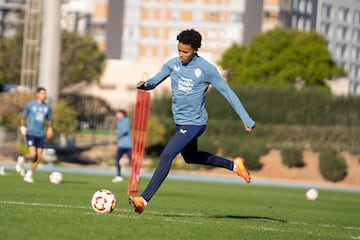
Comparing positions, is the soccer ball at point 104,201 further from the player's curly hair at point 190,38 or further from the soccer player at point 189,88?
the player's curly hair at point 190,38

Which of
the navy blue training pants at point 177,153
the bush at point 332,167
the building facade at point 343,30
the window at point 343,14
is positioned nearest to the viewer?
the navy blue training pants at point 177,153

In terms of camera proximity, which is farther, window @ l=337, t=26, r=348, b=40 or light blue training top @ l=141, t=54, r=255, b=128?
window @ l=337, t=26, r=348, b=40

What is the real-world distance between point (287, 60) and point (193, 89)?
8465 cm

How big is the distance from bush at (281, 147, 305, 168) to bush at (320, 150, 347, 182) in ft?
6.93

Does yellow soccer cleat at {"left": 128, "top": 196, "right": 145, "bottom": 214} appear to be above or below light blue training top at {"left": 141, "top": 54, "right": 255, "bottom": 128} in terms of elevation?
below

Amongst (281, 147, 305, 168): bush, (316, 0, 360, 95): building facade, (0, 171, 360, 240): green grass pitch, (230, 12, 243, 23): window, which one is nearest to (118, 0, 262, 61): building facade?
(230, 12, 243, 23): window

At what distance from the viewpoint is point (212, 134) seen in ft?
193

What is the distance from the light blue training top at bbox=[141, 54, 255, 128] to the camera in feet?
47.8

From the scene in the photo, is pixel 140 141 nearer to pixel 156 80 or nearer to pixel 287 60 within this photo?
pixel 156 80

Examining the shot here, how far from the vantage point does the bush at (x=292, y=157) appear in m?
52.8

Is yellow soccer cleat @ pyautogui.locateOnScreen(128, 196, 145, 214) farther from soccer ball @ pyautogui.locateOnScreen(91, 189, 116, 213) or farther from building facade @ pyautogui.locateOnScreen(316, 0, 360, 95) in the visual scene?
building facade @ pyautogui.locateOnScreen(316, 0, 360, 95)

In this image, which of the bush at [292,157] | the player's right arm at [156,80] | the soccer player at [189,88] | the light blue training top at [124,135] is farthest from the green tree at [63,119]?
the soccer player at [189,88]

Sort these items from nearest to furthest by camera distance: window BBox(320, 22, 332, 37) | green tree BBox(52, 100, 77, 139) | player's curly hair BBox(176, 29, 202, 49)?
player's curly hair BBox(176, 29, 202, 49), green tree BBox(52, 100, 77, 139), window BBox(320, 22, 332, 37)

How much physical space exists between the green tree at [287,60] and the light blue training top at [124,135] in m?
64.7
